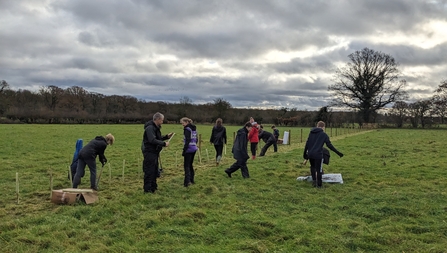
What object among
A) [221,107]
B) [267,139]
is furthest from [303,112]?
[267,139]

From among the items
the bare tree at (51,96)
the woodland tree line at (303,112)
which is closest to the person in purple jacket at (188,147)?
the woodland tree line at (303,112)

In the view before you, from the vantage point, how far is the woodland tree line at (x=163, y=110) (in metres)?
61.4

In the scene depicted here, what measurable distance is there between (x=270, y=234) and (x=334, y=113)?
59375 millimetres

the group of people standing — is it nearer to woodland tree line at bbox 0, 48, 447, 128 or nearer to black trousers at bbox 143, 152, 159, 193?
black trousers at bbox 143, 152, 159, 193

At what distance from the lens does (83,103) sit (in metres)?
87.4

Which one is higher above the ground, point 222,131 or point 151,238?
point 222,131

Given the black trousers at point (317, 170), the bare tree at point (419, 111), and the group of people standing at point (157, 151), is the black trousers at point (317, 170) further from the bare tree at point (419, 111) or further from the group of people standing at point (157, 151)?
the bare tree at point (419, 111)

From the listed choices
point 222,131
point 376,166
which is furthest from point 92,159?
point 376,166

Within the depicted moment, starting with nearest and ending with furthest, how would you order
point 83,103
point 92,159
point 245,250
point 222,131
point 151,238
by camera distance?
point 245,250, point 151,238, point 92,159, point 222,131, point 83,103

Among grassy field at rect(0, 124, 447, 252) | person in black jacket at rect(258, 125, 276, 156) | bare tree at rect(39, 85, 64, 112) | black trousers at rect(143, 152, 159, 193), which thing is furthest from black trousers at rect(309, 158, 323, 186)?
bare tree at rect(39, 85, 64, 112)

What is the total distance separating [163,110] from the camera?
82.6 metres

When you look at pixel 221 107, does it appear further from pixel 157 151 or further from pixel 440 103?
pixel 157 151

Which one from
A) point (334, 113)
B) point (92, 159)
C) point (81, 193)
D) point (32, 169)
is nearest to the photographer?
point (81, 193)

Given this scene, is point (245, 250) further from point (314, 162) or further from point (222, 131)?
point (222, 131)
